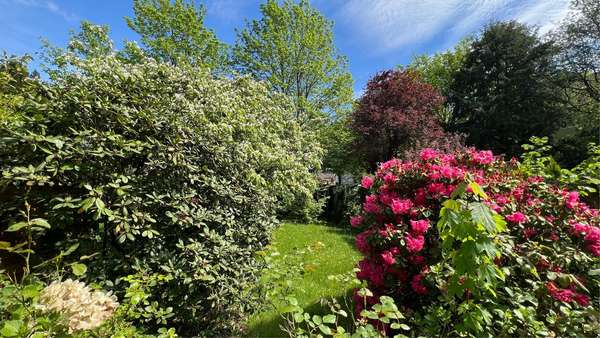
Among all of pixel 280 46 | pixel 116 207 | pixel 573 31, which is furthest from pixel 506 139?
pixel 116 207

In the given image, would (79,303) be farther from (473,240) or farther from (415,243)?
(415,243)

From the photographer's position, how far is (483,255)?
5.72 ft

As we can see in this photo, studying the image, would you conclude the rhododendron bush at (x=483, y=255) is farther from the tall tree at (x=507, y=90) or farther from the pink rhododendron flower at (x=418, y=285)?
the tall tree at (x=507, y=90)

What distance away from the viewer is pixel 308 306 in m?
4.03

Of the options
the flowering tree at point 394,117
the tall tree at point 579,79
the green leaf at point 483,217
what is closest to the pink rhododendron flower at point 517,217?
the green leaf at point 483,217

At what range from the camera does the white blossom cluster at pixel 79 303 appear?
1936 mm

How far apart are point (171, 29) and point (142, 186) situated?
17.3 m

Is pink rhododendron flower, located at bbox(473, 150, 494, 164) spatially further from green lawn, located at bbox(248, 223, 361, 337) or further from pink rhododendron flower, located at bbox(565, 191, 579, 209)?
green lawn, located at bbox(248, 223, 361, 337)

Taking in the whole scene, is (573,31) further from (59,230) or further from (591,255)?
(59,230)

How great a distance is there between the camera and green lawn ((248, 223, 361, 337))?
3.34 meters

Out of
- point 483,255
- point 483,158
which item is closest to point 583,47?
point 483,158

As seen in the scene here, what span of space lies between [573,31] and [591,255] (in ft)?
60.3

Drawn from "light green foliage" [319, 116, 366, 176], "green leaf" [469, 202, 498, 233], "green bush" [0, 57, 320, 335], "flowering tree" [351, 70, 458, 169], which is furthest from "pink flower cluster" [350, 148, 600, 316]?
"light green foliage" [319, 116, 366, 176]

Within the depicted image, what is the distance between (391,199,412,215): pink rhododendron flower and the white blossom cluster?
105 inches
